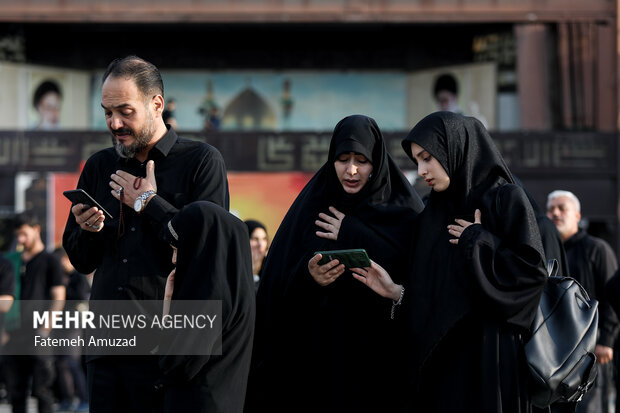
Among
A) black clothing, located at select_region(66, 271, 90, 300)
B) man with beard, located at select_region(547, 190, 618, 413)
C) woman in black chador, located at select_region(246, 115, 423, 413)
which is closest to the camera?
woman in black chador, located at select_region(246, 115, 423, 413)

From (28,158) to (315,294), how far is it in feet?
47.0

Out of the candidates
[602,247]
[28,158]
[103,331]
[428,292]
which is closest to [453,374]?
[428,292]

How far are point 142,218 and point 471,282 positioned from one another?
135 centimetres

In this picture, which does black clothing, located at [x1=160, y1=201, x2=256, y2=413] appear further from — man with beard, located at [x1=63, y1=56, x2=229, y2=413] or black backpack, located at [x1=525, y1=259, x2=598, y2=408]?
black backpack, located at [x1=525, y1=259, x2=598, y2=408]

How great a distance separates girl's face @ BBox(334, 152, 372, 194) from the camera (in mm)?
4988

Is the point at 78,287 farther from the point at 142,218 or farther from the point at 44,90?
the point at 44,90

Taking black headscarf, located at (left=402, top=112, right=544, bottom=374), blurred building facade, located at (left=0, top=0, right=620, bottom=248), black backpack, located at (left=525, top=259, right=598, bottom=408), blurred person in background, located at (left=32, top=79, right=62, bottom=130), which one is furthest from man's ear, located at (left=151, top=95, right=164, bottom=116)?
blurred person in background, located at (left=32, top=79, right=62, bottom=130)

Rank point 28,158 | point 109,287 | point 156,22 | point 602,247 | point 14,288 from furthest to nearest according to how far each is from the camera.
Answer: point 156,22, point 28,158, point 14,288, point 602,247, point 109,287

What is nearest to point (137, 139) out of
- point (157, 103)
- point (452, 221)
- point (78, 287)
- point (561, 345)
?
point (157, 103)

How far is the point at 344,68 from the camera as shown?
72.8 ft

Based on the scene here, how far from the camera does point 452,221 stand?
456 cm

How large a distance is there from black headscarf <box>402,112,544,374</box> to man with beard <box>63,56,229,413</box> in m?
0.89

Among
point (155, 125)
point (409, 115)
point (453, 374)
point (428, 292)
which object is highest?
point (409, 115)

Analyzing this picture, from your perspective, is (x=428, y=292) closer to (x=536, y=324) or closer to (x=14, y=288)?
(x=536, y=324)
